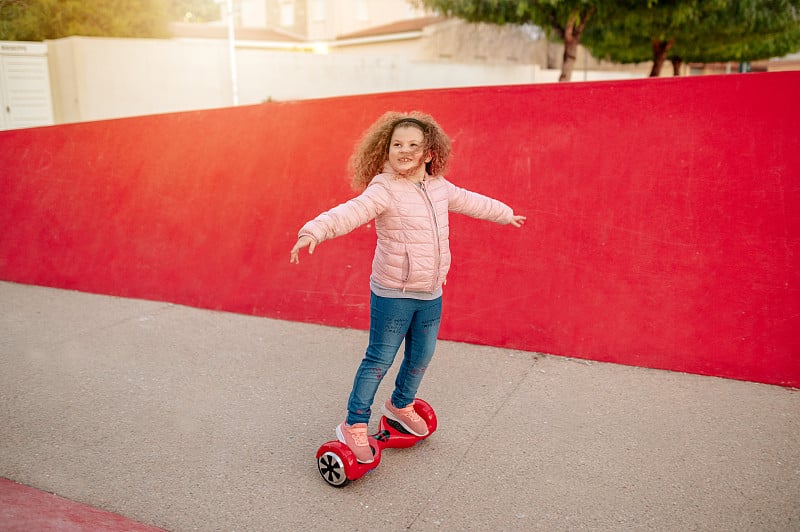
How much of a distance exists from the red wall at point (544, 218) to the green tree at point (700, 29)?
10829 mm

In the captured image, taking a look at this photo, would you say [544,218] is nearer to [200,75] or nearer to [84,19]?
[200,75]

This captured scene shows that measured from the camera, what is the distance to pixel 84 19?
54.1 feet

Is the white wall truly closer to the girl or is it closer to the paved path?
the paved path

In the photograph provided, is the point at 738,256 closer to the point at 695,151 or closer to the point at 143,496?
the point at 695,151

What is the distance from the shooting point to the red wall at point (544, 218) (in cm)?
373

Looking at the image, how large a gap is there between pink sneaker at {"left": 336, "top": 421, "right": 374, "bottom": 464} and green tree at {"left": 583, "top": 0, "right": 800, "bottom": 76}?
520 inches

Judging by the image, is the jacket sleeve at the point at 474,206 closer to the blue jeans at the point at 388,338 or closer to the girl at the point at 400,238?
the girl at the point at 400,238

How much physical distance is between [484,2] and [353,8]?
71.5 ft

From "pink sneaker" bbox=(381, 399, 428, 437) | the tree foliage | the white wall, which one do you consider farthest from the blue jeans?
the tree foliage

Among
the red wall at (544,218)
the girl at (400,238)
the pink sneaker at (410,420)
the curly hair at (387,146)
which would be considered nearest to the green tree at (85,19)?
the red wall at (544,218)

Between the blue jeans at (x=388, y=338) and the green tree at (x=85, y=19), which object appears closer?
the blue jeans at (x=388, y=338)

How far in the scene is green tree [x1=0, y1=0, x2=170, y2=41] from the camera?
15.3 m

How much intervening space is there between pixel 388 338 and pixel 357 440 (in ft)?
1.55

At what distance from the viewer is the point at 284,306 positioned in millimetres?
5164
